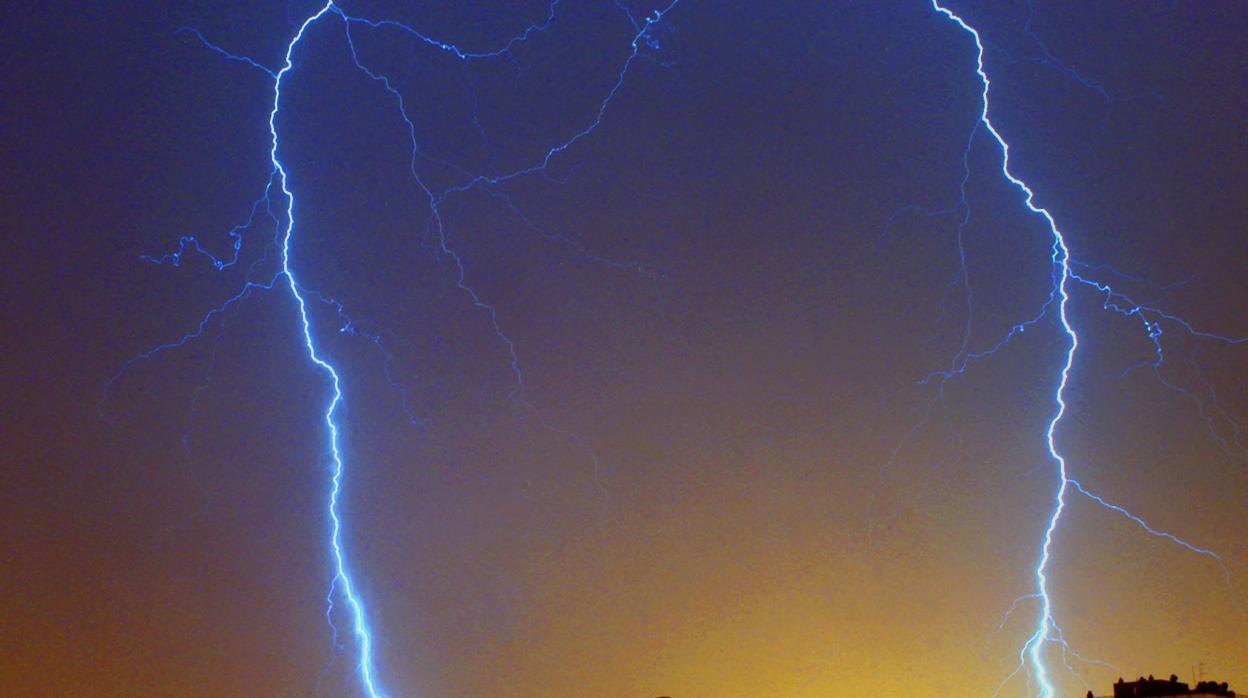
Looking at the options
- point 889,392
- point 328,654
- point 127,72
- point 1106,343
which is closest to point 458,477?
point 328,654

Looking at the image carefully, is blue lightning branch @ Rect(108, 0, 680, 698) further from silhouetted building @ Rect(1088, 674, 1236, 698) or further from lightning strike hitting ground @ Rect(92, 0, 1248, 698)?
silhouetted building @ Rect(1088, 674, 1236, 698)

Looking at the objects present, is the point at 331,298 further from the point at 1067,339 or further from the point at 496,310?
the point at 1067,339

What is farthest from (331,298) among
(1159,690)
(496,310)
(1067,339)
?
(1159,690)

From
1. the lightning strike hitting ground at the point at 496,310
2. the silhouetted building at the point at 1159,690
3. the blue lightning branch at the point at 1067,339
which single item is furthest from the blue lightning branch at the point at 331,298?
the silhouetted building at the point at 1159,690

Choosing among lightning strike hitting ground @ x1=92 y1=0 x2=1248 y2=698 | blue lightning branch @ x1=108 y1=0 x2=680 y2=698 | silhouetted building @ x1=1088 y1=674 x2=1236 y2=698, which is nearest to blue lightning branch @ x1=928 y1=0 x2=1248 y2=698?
lightning strike hitting ground @ x1=92 y1=0 x2=1248 y2=698

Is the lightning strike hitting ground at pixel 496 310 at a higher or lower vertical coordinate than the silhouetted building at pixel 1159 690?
higher

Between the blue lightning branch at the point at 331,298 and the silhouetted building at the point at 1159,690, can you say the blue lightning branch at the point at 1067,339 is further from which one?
the blue lightning branch at the point at 331,298

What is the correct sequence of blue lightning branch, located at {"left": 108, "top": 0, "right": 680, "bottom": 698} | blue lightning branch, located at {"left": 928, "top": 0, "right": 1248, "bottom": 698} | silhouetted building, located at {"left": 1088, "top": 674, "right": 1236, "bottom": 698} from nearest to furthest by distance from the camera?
silhouetted building, located at {"left": 1088, "top": 674, "right": 1236, "bottom": 698} → blue lightning branch, located at {"left": 108, "top": 0, "right": 680, "bottom": 698} → blue lightning branch, located at {"left": 928, "top": 0, "right": 1248, "bottom": 698}
